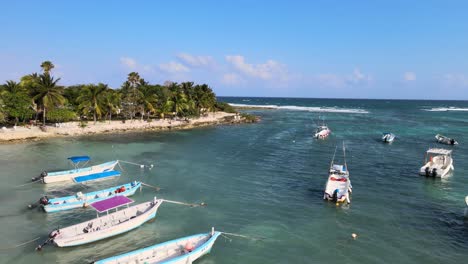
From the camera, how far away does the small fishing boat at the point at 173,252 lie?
61.7 feet

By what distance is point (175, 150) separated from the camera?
54.3 m

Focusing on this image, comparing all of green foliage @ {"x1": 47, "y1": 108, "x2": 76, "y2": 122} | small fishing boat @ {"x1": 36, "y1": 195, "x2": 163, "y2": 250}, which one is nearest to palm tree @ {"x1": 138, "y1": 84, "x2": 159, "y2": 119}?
green foliage @ {"x1": 47, "y1": 108, "x2": 76, "y2": 122}

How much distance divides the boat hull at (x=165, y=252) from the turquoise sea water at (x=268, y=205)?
2.98 feet

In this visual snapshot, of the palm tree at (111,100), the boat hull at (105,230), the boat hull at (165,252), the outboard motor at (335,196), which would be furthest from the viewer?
the palm tree at (111,100)

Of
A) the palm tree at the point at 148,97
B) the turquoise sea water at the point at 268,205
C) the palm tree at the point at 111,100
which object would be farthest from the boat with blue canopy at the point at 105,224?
the palm tree at the point at 148,97

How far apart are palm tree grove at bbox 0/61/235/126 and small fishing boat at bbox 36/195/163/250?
45.5 m

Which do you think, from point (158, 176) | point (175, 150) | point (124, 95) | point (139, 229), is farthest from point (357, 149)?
point (124, 95)

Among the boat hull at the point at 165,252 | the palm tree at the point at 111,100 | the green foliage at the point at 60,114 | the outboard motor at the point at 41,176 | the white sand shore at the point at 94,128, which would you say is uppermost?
the palm tree at the point at 111,100

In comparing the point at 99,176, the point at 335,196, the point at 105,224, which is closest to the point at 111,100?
the point at 99,176

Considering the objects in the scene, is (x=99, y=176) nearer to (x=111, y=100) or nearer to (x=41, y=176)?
(x=41, y=176)

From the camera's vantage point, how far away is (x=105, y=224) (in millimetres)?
23938

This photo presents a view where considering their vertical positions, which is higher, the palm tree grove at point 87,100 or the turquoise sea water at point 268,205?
the palm tree grove at point 87,100

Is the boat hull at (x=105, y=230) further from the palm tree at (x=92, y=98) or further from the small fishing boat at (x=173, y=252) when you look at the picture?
the palm tree at (x=92, y=98)

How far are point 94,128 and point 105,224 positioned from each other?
5071 cm
